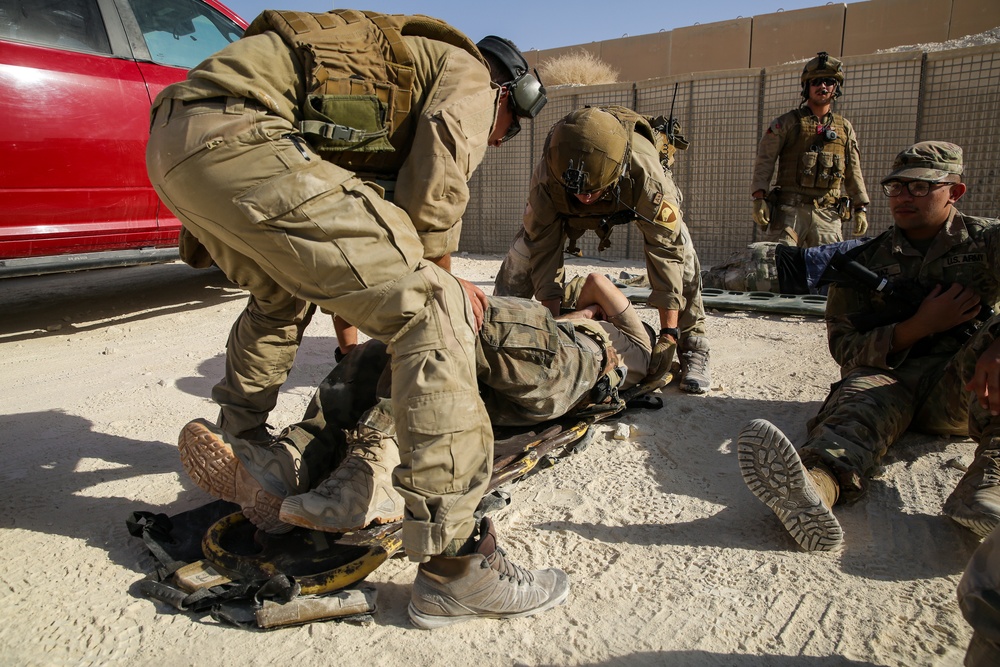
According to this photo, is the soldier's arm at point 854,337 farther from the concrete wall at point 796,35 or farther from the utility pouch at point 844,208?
the concrete wall at point 796,35

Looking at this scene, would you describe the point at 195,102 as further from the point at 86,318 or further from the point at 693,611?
the point at 86,318

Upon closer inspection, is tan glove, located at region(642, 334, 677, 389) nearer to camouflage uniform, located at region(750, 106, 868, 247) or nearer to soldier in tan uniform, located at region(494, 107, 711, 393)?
soldier in tan uniform, located at region(494, 107, 711, 393)

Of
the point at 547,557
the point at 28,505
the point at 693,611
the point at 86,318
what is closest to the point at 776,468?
the point at 693,611

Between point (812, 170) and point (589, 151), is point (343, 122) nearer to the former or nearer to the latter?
point (589, 151)

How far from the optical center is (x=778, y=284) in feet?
19.5

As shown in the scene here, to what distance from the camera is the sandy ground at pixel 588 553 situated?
67.2 inches

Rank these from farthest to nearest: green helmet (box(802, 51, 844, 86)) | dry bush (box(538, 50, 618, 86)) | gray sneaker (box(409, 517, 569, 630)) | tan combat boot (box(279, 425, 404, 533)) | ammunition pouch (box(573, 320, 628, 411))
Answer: dry bush (box(538, 50, 618, 86)), green helmet (box(802, 51, 844, 86)), ammunition pouch (box(573, 320, 628, 411)), tan combat boot (box(279, 425, 404, 533)), gray sneaker (box(409, 517, 569, 630))

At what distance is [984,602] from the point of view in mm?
1220

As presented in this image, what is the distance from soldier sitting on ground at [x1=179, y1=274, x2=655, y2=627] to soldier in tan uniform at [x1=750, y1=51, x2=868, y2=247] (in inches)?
165

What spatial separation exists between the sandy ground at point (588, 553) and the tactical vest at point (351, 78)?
125 centimetres

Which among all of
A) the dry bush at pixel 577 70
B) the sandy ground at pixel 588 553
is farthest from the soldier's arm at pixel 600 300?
the dry bush at pixel 577 70

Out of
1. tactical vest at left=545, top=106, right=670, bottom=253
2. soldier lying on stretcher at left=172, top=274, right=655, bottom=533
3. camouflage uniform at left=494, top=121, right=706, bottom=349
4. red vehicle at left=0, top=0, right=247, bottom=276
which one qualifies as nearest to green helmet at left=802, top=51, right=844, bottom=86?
tactical vest at left=545, top=106, right=670, bottom=253

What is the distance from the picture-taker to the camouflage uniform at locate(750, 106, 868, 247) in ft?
20.4

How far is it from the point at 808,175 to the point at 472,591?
18.6 ft
